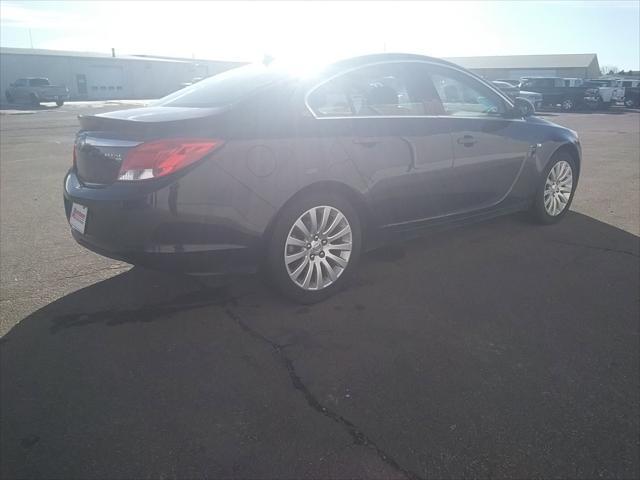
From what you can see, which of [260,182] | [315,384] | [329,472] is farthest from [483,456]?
[260,182]

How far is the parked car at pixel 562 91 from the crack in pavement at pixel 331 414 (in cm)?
3358

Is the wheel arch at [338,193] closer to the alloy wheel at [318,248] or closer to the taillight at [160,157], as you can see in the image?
the alloy wheel at [318,248]

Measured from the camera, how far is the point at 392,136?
12.5 ft

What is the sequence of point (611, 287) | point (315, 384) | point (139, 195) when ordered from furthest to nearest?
point (611, 287), point (139, 195), point (315, 384)

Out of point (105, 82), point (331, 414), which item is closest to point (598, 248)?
point (331, 414)

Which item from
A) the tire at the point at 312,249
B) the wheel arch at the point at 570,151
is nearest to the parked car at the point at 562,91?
the wheel arch at the point at 570,151

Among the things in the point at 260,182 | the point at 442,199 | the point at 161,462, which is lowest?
the point at 161,462

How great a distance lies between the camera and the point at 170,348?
9.90 ft

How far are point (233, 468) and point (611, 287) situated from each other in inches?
123

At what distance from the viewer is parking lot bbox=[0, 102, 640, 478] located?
2.15 metres

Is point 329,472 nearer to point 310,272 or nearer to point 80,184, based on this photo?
point 310,272

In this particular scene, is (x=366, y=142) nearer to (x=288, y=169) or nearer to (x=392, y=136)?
(x=392, y=136)

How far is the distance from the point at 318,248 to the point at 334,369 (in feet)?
3.34

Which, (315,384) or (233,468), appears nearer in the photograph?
(233,468)
